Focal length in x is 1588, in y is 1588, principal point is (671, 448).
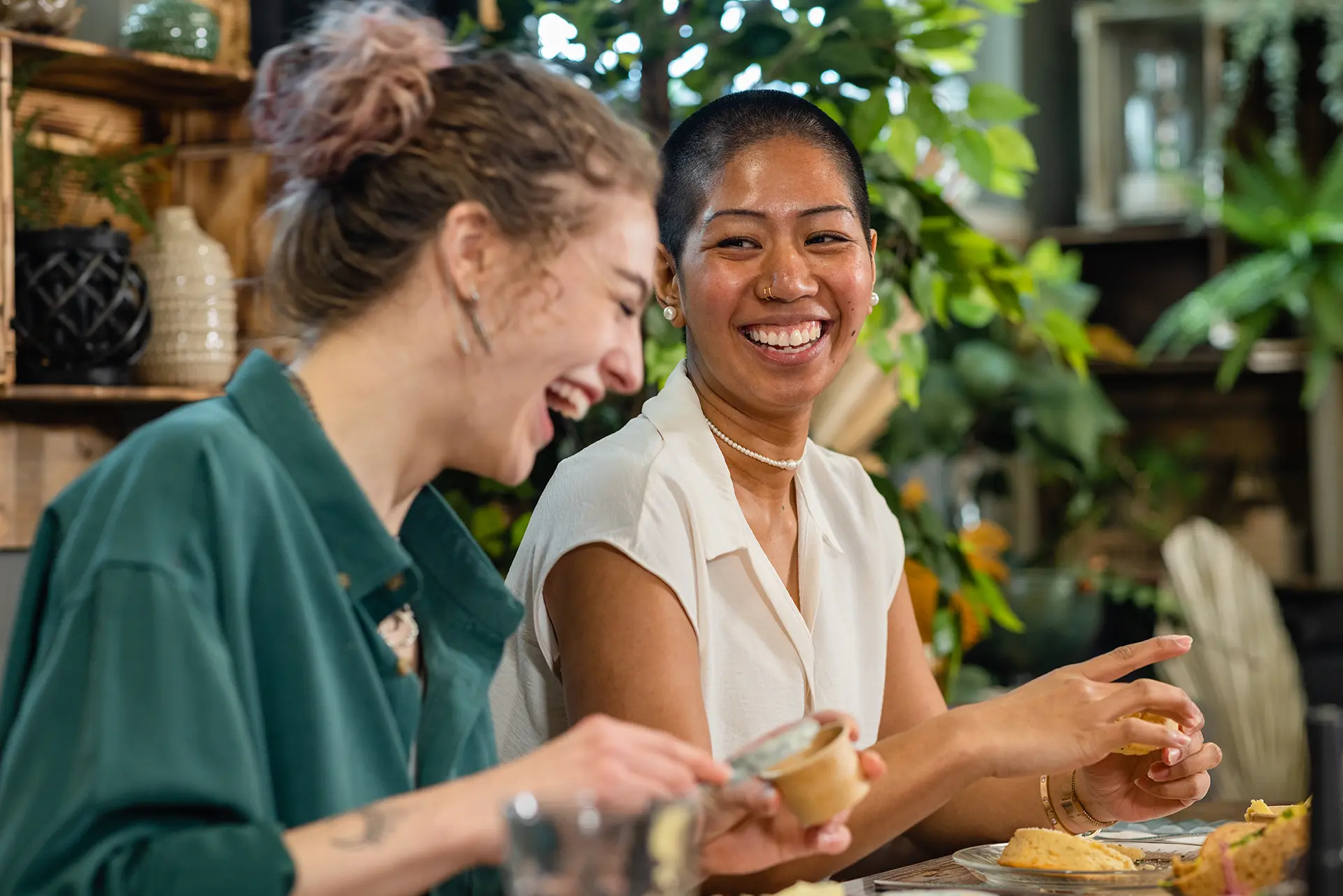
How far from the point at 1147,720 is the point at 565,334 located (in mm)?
610

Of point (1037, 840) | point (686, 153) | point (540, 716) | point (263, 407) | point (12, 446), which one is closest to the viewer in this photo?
point (263, 407)

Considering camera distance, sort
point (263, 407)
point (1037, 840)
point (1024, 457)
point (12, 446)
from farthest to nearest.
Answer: point (1024, 457)
point (12, 446)
point (1037, 840)
point (263, 407)

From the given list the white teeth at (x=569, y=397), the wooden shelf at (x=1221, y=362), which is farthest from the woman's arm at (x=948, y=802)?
the wooden shelf at (x=1221, y=362)

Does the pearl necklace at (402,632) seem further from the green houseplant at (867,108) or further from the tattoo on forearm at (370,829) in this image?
the green houseplant at (867,108)

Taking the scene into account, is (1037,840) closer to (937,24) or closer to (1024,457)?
(937,24)

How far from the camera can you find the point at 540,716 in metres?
1.51

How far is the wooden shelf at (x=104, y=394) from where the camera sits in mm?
2293

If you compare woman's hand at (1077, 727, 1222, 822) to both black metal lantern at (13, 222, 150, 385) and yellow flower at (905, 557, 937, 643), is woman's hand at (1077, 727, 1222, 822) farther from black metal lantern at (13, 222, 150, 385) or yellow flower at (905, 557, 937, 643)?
black metal lantern at (13, 222, 150, 385)

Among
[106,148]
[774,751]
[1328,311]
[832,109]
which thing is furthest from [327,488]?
[1328,311]

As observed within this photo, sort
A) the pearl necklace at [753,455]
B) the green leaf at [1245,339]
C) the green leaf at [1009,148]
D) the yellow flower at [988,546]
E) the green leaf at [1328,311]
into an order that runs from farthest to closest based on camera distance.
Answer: the green leaf at [1245,339] < the green leaf at [1328,311] < the yellow flower at [988,546] < the green leaf at [1009,148] < the pearl necklace at [753,455]

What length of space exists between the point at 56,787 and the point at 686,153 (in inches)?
39.1

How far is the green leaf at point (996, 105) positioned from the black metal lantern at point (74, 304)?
4.15 ft

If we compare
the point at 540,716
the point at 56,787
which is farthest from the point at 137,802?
the point at 540,716

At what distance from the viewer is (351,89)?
3.33 feet
